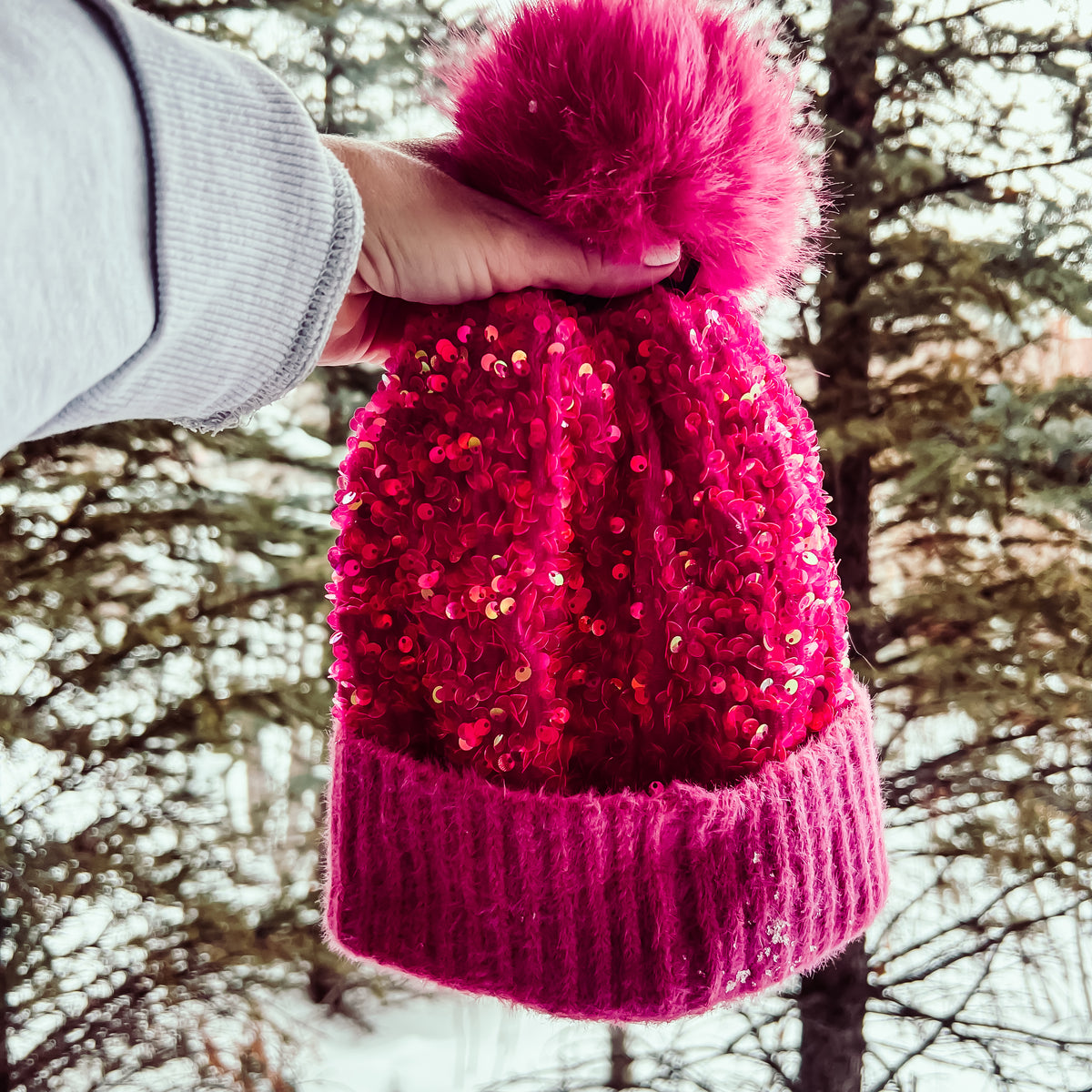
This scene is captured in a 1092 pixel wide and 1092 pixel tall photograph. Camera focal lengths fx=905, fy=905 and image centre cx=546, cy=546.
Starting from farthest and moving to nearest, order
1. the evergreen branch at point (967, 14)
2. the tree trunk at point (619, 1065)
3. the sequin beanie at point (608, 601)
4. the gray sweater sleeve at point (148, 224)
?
1. the tree trunk at point (619, 1065)
2. the evergreen branch at point (967, 14)
3. the sequin beanie at point (608, 601)
4. the gray sweater sleeve at point (148, 224)

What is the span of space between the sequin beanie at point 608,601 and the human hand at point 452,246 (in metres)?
0.01

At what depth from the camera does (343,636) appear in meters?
0.48

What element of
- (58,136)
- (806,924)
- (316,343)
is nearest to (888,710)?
(806,924)

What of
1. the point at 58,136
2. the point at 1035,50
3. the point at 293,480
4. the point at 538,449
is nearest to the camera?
the point at 58,136

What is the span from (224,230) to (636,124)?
19 centimetres

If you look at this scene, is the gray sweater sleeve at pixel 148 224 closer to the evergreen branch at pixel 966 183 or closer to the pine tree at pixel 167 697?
the pine tree at pixel 167 697

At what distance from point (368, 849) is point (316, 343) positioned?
25 centimetres

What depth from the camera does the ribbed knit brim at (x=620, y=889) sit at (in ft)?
1.34

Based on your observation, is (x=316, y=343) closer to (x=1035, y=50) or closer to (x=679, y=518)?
(x=679, y=518)

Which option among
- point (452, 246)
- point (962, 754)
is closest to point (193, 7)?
point (452, 246)

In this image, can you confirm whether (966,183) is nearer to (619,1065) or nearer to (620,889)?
(620,889)

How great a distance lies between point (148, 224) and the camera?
0.35 meters

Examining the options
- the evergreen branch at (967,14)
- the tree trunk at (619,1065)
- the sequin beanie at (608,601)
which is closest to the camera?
the sequin beanie at (608,601)

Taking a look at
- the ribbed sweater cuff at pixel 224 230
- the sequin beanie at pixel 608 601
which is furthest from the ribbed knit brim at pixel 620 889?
the ribbed sweater cuff at pixel 224 230
